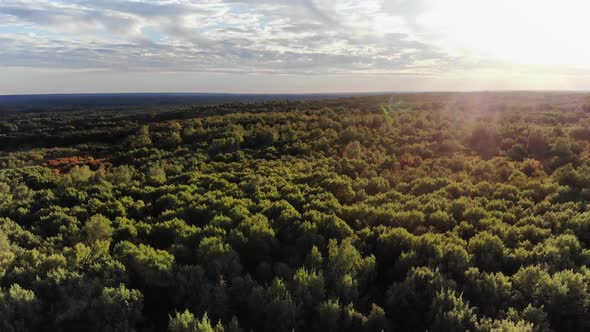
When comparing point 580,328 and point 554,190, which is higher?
point 554,190

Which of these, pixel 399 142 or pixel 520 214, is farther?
pixel 399 142

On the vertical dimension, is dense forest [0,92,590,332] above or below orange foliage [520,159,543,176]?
below

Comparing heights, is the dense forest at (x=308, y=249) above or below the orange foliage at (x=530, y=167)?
below

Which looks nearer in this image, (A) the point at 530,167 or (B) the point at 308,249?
(B) the point at 308,249

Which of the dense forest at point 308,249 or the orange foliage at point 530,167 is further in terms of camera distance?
the orange foliage at point 530,167

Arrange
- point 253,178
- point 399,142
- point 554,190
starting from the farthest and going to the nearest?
point 399,142 < point 253,178 < point 554,190

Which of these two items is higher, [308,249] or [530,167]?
[530,167]

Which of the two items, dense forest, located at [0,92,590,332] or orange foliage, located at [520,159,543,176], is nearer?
dense forest, located at [0,92,590,332]

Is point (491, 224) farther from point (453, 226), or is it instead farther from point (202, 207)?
point (202, 207)

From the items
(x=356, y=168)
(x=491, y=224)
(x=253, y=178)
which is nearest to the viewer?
(x=491, y=224)

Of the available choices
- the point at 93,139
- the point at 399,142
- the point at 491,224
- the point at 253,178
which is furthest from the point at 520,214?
the point at 93,139
